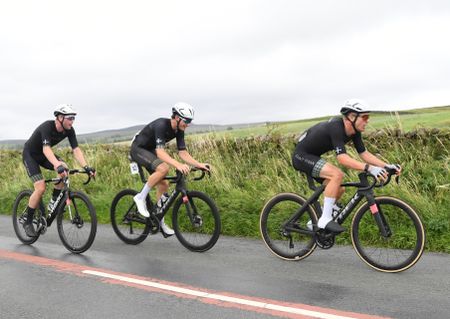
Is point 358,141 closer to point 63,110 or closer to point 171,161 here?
point 171,161

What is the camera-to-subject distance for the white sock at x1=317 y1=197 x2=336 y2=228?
19.0ft

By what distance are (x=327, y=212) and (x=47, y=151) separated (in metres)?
4.21

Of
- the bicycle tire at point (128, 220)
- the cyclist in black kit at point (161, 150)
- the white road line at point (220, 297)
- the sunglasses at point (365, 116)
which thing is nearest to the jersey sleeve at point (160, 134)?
the cyclist in black kit at point (161, 150)

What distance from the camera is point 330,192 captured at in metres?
5.75

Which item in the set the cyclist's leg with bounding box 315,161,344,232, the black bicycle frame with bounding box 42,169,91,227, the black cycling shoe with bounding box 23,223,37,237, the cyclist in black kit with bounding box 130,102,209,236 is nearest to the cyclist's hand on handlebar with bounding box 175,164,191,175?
the cyclist in black kit with bounding box 130,102,209,236

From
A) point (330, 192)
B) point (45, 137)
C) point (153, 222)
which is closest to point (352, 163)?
point (330, 192)

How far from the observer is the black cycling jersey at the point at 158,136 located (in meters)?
6.88

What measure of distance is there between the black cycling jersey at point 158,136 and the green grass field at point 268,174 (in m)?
1.95

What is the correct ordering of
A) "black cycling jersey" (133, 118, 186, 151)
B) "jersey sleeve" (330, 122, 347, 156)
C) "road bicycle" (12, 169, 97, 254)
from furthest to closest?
"black cycling jersey" (133, 118, 186, 151) < "road bicycle" (12, 169, 97, 254) < "jersey sleeve" (330, 122, 347, 156)

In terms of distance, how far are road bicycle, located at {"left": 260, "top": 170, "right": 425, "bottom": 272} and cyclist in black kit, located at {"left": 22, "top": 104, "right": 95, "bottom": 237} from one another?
9.52 ft

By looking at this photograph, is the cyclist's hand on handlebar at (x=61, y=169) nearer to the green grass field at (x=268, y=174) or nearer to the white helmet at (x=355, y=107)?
the green grass field at (x=268, y=174)

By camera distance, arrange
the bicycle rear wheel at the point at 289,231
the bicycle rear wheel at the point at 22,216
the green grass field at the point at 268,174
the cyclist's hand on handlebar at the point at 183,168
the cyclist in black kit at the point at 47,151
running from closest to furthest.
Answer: the bicycle rear wheel at the point at 289,231, the cyclist's hand on handlebar at the point at 183,168, the cyclist in black kit at the point at 47,151, the bicycle rear wheel at the point at 22,216, the green grass field at the point at 268,174

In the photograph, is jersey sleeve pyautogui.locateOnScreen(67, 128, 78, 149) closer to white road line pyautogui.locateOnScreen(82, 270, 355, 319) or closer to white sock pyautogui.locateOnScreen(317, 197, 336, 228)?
white road line pyautogui.locateOnScreen(82, 270, 355, 319)

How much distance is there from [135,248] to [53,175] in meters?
8.63
